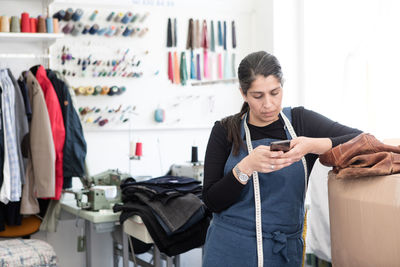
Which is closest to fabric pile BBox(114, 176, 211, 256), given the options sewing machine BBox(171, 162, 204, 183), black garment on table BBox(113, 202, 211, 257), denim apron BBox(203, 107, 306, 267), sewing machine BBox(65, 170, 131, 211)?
black garment on table BBox(113, 202, 211, 257)

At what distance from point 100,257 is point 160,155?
2.86 feet

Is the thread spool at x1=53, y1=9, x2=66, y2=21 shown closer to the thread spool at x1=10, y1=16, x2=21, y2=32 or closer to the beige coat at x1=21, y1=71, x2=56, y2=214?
the thread spool at x1=10, y1=16, x2=21, y2=32

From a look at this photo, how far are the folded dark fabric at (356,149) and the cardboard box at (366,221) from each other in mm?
48

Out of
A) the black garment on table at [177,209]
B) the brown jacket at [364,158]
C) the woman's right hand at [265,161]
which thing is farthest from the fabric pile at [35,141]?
the brown jacket at [364,158]

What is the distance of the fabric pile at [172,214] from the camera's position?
263 centimetres

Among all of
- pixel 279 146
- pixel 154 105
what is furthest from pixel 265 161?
pixel 154 105

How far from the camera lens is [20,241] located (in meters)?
3.15

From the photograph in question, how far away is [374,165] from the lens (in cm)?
127

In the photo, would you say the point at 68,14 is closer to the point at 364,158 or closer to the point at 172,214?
the point at 172,214

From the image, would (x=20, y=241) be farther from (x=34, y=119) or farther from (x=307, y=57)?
(x=307, y=57)

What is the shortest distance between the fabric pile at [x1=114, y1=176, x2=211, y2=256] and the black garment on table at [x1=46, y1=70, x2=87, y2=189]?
75cm

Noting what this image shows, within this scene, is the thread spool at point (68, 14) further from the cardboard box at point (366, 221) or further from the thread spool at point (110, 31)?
the cardboard box at point (366, 221)

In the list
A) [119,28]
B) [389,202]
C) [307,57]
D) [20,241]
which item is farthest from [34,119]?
[389,202]

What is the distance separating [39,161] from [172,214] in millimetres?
1102
